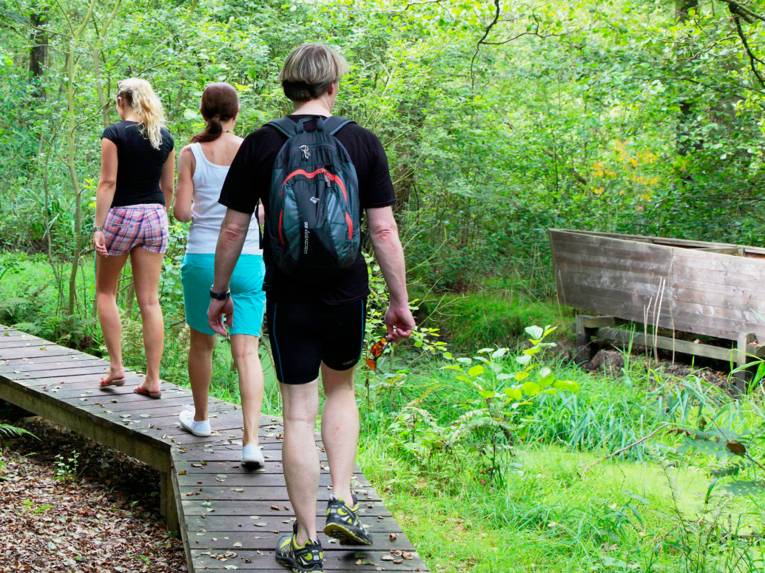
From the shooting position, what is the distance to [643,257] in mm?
11477

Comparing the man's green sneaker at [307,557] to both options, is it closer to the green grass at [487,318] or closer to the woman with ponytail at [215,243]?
the woman with ponytail at [215,243]

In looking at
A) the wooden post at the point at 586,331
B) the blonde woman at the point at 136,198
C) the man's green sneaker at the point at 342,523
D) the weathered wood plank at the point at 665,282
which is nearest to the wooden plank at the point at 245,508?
the man's green sneaker at the point at 342,523

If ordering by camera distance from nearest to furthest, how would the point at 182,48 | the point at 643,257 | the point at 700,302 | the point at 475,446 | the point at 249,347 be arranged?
the point at 249,347 < the point at 475,446 < the point at 182,48 < the point at 700,302 < the point at 643,257

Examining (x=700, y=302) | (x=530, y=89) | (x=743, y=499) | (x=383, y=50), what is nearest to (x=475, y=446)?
(x=743, y=499)

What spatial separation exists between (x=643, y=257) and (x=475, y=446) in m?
6.93

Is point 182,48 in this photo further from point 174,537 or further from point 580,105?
point 580,105

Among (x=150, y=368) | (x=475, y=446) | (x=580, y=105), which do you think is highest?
(x=580, y=105)

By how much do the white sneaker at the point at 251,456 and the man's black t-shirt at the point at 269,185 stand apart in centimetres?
152

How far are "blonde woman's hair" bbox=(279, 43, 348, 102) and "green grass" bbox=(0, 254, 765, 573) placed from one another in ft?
5.90

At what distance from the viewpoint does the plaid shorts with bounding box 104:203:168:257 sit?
511cm

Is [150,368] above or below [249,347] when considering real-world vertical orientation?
below

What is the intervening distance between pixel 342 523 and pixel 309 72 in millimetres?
1745

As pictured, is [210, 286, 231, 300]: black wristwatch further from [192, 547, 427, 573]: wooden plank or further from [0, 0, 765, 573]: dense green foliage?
[0, 0, 765, 573]: dense green foliage

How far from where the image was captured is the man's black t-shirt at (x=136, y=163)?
502 cm
